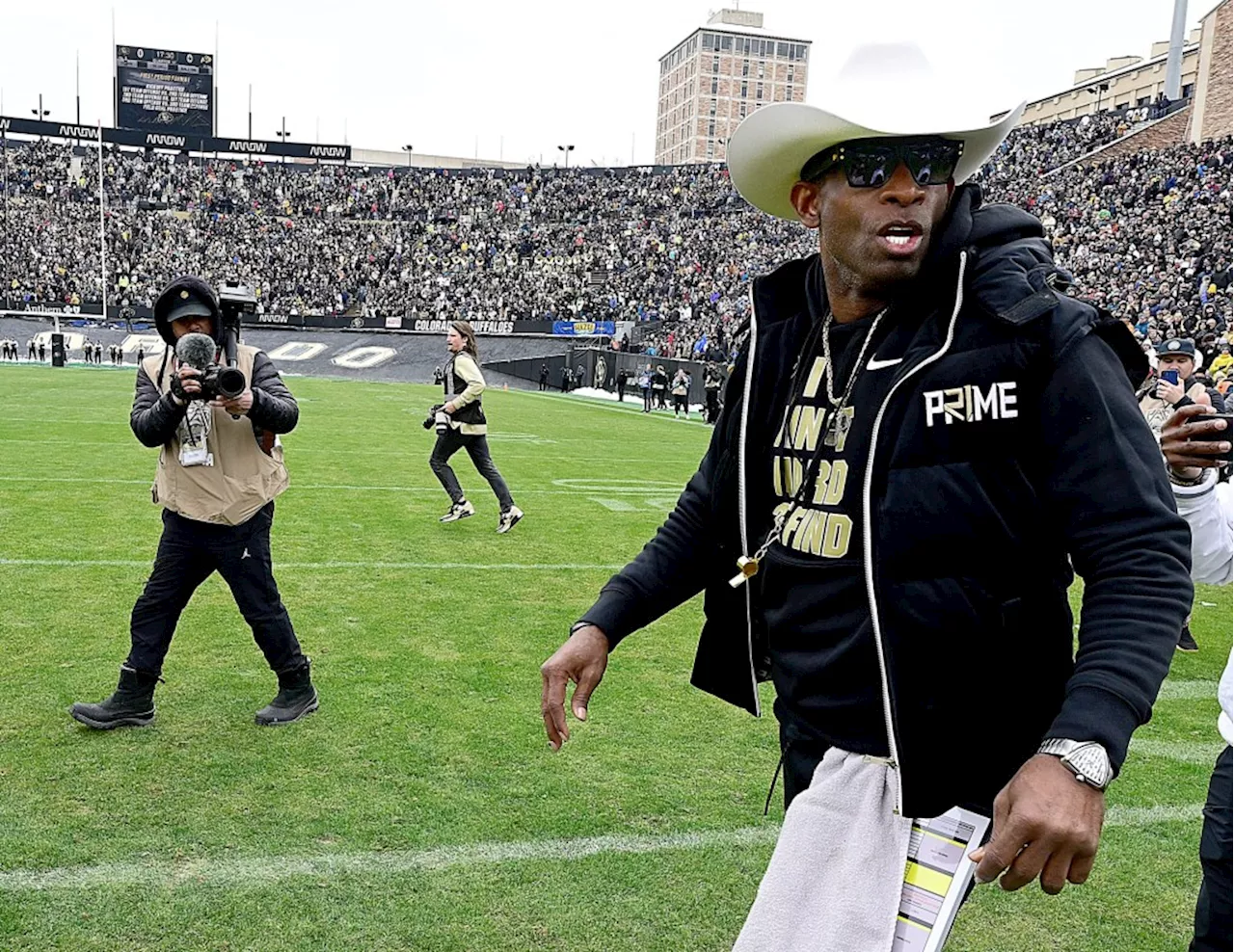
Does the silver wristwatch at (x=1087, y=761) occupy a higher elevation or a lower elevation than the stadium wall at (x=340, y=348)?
higher

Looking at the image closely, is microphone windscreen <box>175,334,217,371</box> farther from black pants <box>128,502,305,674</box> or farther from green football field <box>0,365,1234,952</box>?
green football field <box>0,365,1234,952</box>

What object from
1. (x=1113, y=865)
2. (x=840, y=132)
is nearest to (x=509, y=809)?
(x=1113, y=865)

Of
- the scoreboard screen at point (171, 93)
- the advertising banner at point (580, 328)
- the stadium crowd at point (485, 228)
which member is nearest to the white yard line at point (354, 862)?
the stadium crowd at point (485, 228)

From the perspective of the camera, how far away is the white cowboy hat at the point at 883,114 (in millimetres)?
2047

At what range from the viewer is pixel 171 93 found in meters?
66.1

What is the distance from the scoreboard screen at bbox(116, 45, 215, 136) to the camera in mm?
65500

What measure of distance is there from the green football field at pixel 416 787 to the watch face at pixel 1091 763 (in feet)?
1.01

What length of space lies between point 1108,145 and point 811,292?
4405 cm

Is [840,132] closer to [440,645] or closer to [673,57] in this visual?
[440,645]

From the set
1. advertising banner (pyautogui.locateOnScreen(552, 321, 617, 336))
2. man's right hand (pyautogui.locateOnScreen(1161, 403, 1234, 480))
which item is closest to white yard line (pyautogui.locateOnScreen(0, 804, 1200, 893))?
man's right hand (pyautogui.locateOnScreen(1161, 403, 1234, 480))

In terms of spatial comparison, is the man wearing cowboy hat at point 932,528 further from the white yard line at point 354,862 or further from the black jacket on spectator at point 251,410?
the black jacket on spectator at point 251,410

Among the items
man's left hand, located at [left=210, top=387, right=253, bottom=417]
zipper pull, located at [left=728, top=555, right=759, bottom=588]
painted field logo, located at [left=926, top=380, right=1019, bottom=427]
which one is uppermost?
painted field logo, located at [left=926, top=380, right=1019, bottom=427]

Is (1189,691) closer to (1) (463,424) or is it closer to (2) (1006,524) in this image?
(2) (1006,524)

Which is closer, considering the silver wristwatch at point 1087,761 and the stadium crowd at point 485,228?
the silver wristwatch at point 1087,761
